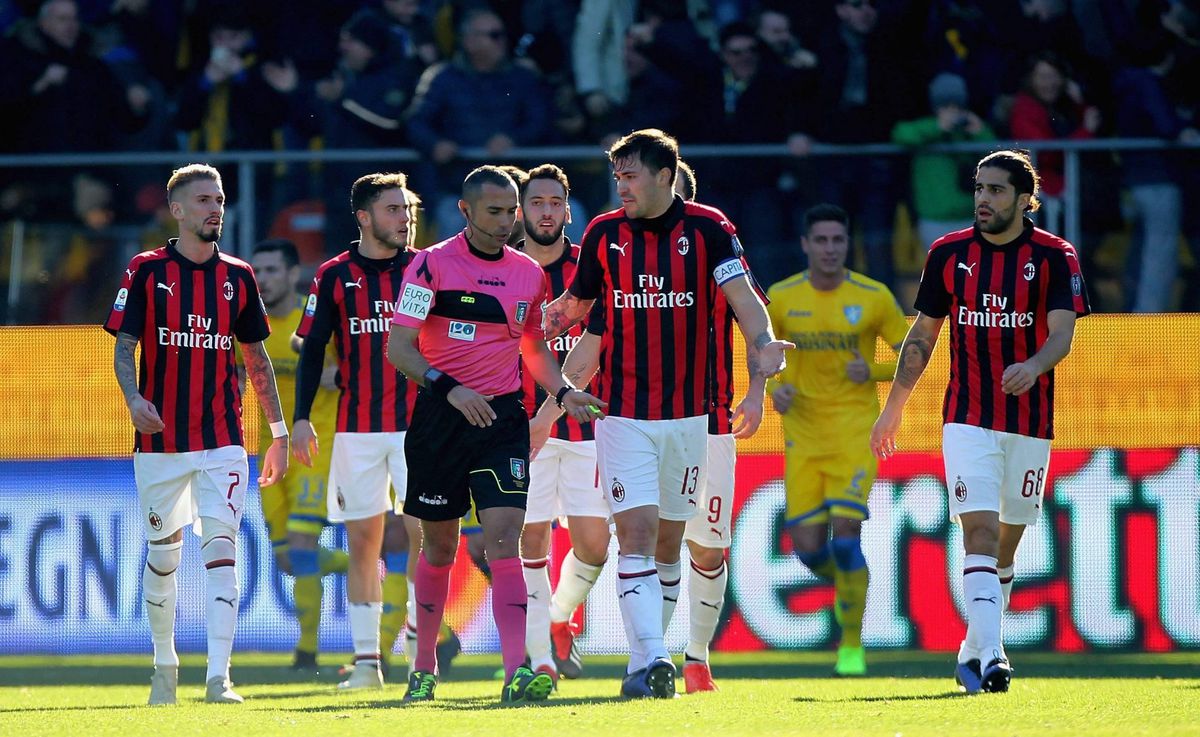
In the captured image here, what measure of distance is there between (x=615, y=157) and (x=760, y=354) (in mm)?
1034

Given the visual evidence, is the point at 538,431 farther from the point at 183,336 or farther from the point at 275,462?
the point at 183,336

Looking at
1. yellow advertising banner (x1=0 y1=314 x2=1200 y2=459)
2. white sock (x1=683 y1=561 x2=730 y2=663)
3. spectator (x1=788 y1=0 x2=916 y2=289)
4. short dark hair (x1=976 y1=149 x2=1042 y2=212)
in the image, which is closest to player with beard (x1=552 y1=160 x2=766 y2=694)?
white sock (x1=683 y1=561 x2=730 y2=663)

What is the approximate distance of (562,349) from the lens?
9586 millimetres

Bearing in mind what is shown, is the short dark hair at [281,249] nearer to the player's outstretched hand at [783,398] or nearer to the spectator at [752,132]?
the spectator at [752,132]

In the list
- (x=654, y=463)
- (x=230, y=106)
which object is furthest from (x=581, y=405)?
(x=230, y=106)

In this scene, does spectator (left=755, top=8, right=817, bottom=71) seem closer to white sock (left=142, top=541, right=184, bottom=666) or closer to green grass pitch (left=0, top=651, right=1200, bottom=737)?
green grass pitch (left=0, top=651, right=1200, bottom=737)

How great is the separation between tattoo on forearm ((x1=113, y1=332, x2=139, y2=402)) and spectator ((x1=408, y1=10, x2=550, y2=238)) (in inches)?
185

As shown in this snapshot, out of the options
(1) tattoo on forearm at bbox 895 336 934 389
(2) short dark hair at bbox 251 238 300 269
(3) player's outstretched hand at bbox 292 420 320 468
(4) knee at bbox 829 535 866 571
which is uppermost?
(2) short dark hair at bbox 251 238 300 269

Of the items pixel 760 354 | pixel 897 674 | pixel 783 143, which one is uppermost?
pixel 783 143

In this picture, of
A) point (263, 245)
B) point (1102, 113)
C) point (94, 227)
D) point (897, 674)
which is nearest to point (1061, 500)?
point (897, 674)

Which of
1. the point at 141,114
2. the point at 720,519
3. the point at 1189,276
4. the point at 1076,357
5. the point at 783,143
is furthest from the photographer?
the point at 141,114

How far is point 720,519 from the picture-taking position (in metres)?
8.70

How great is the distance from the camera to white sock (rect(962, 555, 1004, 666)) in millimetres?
7828

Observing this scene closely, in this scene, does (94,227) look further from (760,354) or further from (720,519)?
(760,354)
